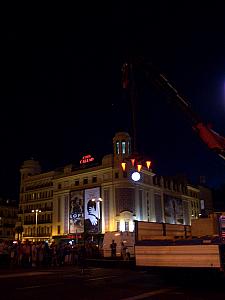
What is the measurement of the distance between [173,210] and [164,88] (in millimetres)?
75612

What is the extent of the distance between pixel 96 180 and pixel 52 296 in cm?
6450

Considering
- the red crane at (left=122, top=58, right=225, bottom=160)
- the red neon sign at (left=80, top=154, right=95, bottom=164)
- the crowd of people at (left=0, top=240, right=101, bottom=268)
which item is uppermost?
the red neon sign at (left=80, top=154, right=95, bottom=164)

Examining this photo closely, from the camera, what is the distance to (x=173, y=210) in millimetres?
87750

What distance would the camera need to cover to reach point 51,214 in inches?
3334

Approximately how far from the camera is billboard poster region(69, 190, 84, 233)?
75438 mm

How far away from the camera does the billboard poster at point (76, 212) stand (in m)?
75.4

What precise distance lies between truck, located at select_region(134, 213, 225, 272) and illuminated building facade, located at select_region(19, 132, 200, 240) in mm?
46376

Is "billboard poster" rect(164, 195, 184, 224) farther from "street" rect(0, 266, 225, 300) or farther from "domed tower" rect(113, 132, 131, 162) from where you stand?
"street" rect(0, 266, 225, 300)

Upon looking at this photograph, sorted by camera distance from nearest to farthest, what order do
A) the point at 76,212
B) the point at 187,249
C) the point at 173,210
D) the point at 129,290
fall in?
the point at 187,249
the point at 129,290
the point at 76,212
the point at 173,210

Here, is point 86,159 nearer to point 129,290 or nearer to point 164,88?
point 164,88

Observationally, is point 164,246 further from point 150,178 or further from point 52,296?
point 150,178

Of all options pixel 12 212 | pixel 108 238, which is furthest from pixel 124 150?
pixel 12 212

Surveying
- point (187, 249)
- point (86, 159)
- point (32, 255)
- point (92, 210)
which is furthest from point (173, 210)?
point (187, 249)

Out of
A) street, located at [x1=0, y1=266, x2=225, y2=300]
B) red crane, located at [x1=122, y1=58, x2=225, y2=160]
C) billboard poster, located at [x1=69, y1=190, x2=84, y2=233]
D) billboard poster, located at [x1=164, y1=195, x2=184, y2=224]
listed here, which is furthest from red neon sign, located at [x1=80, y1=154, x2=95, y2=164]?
street, located at [x1=0, y1=266, x2=225, y2=300]
